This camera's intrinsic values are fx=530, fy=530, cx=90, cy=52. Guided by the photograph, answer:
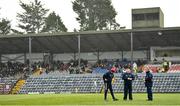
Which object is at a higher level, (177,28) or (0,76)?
(177,28)

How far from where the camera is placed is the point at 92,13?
95.4 meters

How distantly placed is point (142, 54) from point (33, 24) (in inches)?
1702

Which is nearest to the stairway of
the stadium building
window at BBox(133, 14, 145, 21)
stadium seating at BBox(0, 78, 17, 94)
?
the stadium building

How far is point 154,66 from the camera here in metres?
55.1

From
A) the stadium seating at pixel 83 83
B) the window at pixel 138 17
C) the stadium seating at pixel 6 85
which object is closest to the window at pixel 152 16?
the window at pixel 138 17

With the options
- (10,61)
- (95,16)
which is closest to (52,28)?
(95,16)

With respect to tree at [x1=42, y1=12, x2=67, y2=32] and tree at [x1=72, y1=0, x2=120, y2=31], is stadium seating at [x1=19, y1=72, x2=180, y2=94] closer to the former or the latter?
tree at [x1=72, y1=0, x2=120, y2=31]

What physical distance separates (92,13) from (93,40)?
37317 millimetres

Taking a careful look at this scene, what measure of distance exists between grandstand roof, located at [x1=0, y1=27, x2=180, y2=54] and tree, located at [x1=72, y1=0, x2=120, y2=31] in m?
29.0

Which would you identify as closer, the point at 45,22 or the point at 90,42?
the point at 90,42

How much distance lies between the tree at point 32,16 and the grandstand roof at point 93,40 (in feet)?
113

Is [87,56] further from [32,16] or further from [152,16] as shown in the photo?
[32,16]

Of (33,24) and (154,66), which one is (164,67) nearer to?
(154,66)

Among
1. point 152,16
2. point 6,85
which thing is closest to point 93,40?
point 152,16
